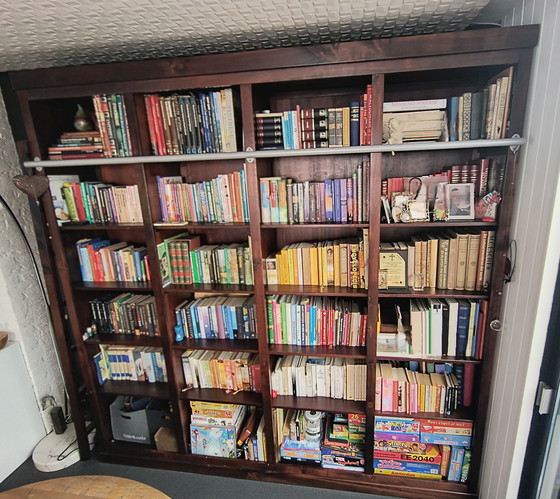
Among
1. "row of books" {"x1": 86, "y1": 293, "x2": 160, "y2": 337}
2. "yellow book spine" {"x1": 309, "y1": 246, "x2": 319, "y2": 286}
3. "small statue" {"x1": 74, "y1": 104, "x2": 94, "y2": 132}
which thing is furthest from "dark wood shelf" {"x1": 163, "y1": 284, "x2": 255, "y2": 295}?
"small statue" {"x1": 74, "y1": 104, "x2": 94, "y2": 132}

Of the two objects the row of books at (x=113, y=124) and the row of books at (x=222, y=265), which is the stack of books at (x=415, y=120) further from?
the row of books at (x=113, y=124)

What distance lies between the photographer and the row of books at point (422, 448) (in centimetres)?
173

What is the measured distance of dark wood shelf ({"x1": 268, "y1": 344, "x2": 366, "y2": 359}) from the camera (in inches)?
67.5

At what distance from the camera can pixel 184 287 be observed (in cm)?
184

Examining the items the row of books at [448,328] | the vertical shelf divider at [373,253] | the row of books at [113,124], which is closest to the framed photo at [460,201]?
the vertical shelf divider at [373,253]

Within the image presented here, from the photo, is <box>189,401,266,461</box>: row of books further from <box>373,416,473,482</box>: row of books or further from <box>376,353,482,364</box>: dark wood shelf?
<box>376,353,482,364</box>: dark wood shelf

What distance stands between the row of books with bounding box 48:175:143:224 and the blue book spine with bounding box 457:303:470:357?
69.0 inches

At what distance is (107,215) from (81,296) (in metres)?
0.54

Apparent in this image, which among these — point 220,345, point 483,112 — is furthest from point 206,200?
point 483,112

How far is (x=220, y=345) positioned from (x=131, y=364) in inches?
26.5

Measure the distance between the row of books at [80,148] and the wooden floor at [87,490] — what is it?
61.0 inches

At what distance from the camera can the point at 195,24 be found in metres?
1.35

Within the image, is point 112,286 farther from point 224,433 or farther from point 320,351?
point 320,351

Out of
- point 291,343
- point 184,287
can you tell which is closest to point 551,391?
point 291,343
